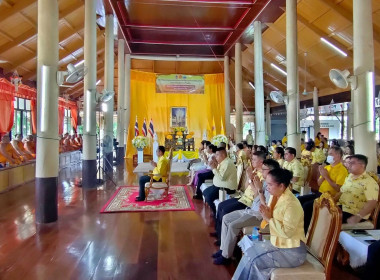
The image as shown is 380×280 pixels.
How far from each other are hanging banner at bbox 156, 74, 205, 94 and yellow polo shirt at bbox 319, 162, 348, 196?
12.3 m

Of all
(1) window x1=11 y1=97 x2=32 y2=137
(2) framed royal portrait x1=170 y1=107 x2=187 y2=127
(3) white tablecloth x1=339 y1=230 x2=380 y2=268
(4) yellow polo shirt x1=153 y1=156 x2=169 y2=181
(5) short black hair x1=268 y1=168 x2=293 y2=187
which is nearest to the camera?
(5) short black hair x1=268 y1=168 x2=293 y2=187

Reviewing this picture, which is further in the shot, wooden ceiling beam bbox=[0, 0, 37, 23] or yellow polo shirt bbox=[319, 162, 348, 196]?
wooden ceiling beam bbox=[0, 0, 37, 23]

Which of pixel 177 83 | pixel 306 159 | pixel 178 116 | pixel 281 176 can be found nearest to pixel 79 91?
pixel 177 83

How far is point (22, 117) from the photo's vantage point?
37.2 feet

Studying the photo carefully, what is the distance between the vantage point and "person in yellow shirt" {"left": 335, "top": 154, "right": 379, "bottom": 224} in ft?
9.10

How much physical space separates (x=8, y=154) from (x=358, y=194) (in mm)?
7273

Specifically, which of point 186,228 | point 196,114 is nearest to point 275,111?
point 196,114

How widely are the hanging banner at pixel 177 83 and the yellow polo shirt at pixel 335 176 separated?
1231 cm

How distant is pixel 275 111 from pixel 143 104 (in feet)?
25.4

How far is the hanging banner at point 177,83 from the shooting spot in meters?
15.4

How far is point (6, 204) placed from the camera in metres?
5.21

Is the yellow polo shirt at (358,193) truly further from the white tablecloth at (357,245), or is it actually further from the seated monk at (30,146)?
the seated monk at (30,146)

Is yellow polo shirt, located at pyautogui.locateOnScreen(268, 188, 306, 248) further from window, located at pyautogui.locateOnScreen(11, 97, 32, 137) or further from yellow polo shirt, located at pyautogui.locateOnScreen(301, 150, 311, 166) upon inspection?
window, located at pyautogui.locateOnScreen(11, 97, 32, 137)

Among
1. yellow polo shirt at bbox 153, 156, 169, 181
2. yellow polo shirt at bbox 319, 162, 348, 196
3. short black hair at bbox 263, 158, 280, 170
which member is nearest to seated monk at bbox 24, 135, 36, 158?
yellow polo shirt at bbox 153, 156, 169, 181
